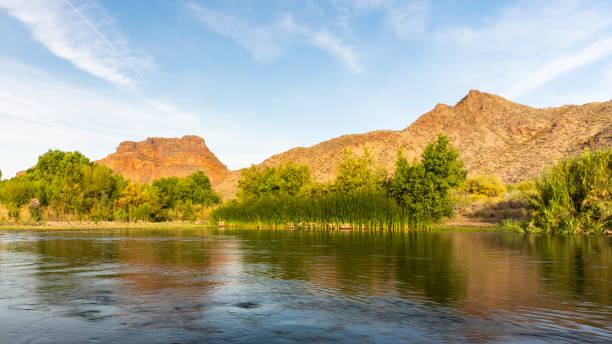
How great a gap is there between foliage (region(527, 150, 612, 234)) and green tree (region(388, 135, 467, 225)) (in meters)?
6.78

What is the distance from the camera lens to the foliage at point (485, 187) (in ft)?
194

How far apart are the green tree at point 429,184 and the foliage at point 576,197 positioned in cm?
678

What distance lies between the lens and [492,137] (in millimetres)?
96125

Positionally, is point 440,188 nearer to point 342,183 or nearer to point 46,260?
point 342,183

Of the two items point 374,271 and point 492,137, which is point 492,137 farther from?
point 374,271

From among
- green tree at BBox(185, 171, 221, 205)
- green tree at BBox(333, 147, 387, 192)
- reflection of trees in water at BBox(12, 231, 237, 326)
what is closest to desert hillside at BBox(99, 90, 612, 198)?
green tree at BBox(185, 171, 221, 205)

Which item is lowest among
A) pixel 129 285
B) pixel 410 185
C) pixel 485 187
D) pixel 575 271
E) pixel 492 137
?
pixel 575 271

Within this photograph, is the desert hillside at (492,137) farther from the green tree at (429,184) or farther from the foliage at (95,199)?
the foliage at (95,199)

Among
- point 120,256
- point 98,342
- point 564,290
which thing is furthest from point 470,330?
point 120,256

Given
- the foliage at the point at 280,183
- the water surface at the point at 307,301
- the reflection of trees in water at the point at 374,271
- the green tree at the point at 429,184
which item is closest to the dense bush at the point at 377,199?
the green tree at the point at 429,184

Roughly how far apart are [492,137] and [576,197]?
7412cm

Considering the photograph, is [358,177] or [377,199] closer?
[377,199]

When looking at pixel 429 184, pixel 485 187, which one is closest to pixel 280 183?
pixel 429 184

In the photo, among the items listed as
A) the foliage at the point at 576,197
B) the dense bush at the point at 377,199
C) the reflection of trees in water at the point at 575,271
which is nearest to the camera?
the reflection of trees in water at the point at 575,271
